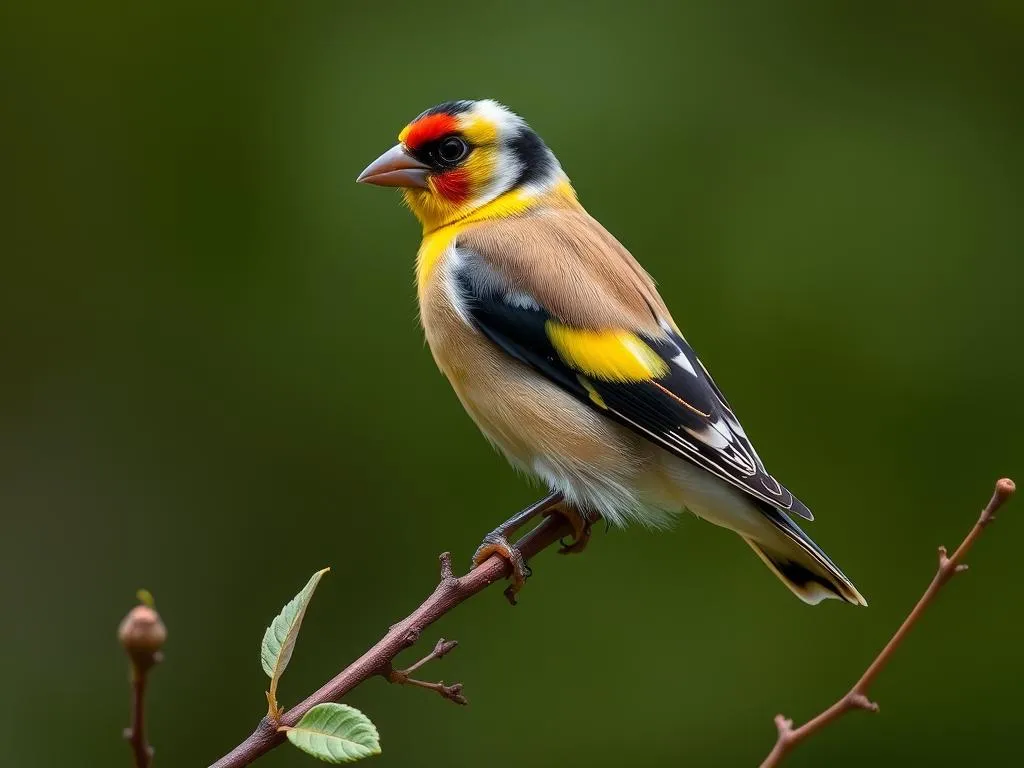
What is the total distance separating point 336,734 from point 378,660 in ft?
1.07

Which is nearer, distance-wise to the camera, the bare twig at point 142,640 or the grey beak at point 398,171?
the bare twig at point 142,640

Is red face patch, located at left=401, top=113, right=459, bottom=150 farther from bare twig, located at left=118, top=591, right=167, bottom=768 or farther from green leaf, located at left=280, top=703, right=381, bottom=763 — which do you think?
bare twig, located at left=118, top=591, right=167, bottom=768

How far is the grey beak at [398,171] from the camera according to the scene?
13.5 ft

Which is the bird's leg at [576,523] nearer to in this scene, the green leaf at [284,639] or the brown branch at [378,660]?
the brown branch at [378,660]

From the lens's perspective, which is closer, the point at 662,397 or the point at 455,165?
the point at 662,397

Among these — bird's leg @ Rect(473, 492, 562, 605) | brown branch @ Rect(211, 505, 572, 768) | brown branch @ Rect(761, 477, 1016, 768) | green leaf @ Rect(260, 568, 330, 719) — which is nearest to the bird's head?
bird's leg @ Rect(473, 492, 562, 605)

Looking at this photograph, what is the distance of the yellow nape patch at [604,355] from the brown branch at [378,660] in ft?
2.94

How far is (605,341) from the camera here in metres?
3.58

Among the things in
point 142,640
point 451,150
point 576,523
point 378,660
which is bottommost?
point 576,523

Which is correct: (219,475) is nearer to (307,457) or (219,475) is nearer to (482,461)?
(307,457)

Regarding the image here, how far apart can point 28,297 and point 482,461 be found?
2.42 metres

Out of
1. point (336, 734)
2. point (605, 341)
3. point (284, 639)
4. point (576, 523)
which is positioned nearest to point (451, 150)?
Answer: point (605, 341)

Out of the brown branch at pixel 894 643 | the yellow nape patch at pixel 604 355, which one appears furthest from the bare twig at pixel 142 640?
the yellow nape patch at pixel 604 355

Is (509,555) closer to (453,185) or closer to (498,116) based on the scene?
(453,185)
